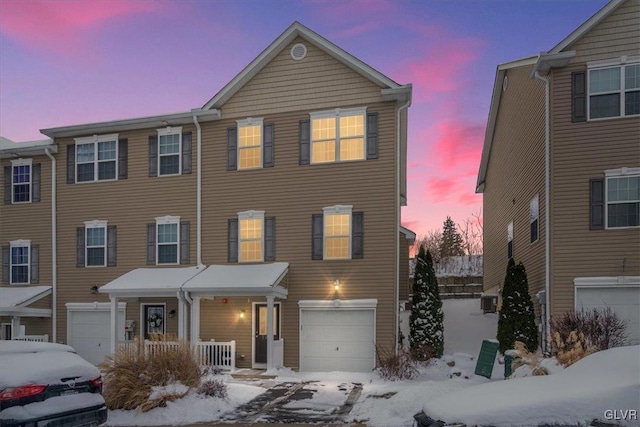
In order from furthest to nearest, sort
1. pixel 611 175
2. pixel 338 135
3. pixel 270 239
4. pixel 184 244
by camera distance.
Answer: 1. pixel 184 244
2. pixel 270 239
3. pixel 338 135
4. pixel 611 175

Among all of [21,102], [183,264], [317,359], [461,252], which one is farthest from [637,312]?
[461,252]

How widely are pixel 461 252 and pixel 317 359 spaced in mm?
43323

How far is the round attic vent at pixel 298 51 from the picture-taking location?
53.4ft

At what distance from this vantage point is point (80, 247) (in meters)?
18.4

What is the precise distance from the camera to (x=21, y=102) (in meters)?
18.4

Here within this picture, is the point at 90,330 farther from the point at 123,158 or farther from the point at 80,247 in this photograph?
the point at 123,158

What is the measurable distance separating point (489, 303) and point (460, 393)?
19.0 m

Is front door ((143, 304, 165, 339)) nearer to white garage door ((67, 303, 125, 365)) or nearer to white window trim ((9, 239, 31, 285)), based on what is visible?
white garage door ((67, 303, 125, 365))

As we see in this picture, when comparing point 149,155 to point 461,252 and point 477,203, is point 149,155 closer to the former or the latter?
point 477,203

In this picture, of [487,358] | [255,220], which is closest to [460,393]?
[487,358]

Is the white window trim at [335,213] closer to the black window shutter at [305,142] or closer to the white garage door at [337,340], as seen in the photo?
the black window shutter at [305,142]

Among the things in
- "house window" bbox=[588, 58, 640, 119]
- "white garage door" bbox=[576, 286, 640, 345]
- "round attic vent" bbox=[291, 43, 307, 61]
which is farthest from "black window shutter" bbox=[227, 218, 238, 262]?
"house window" bbox=[588, 58, 640, 119]

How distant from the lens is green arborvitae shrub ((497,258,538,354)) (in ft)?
46.2

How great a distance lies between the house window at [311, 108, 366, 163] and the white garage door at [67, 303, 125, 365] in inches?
364
